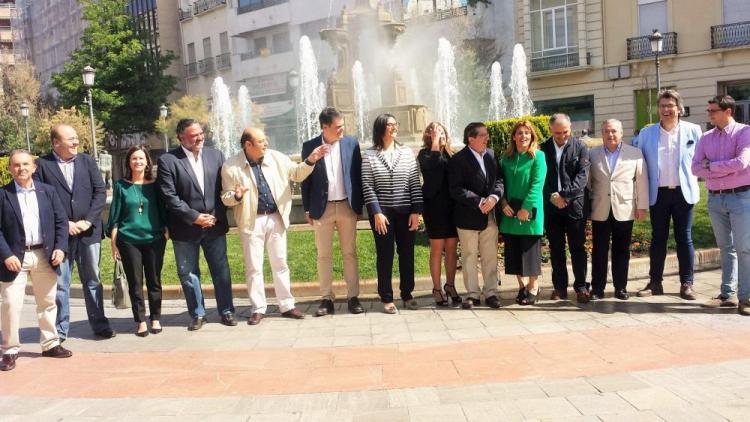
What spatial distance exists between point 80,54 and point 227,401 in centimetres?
4290

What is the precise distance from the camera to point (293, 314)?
683cm

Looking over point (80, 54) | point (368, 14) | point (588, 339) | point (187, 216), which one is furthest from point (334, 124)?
point (80, 54)

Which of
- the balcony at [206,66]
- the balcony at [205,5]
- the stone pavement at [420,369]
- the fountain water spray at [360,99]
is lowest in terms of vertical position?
the stone pavement at [420,369]

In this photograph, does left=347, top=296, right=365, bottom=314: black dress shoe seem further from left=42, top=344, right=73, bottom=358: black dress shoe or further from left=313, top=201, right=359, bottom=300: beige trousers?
left=42, top=344, right=73, bottom=358: black dress shoe

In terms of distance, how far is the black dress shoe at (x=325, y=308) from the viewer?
22.5ft

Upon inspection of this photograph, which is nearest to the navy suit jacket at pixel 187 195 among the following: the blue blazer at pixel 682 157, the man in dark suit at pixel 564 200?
the man in dark suit at pixel 564 200

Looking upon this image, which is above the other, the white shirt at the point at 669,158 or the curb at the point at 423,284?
the white shirt at the point at 669,158

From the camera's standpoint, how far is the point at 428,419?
12.8 ft

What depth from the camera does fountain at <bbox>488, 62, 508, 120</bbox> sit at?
1206 inches

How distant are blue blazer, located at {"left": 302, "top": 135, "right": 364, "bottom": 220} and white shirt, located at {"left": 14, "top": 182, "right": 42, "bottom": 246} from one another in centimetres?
247

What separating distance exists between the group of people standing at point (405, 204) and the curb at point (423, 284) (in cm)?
68

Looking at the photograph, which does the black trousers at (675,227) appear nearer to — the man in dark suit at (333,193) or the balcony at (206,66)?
the man in dark suit at (333,193)

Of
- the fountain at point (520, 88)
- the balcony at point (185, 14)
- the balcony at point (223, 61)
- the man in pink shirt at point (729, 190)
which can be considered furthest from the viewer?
the balcony at point (185, 14)

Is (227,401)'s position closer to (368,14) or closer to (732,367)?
(732,367)
